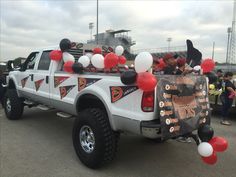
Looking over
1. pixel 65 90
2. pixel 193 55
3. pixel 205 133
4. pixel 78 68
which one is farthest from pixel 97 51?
pixel 205 133

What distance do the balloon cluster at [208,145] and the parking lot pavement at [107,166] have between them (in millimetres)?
368

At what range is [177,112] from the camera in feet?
11.9

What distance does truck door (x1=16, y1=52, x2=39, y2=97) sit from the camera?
256 inches

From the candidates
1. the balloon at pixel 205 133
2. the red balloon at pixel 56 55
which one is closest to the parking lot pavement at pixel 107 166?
the balloon at pixel 205 133

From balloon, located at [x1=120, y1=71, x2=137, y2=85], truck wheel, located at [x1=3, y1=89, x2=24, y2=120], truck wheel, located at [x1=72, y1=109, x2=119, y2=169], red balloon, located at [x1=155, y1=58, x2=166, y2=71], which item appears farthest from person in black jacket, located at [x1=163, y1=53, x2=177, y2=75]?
truck wheel, located at [x1=3, y1=89, x2=24, y2=120]

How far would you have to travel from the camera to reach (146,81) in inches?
126

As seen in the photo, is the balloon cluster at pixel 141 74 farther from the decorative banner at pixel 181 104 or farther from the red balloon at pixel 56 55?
the red balloon at pixel 56 55

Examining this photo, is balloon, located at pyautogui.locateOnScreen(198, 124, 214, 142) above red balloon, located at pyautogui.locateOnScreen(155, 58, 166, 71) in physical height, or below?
below

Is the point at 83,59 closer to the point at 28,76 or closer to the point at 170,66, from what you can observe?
the point at 170,66

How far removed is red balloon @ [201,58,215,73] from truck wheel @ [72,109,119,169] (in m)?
1.98

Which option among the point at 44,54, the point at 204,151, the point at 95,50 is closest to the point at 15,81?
the point at 44,54

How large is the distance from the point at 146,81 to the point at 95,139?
4.46 feet

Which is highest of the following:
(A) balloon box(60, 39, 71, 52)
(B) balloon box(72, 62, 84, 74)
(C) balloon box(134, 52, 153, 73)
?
(A) balloon box(60, 39, 71, 52)

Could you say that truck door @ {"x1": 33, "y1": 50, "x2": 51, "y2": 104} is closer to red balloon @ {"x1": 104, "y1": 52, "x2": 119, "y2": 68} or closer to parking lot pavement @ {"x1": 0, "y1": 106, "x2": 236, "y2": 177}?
parking lot pavement @ {"x1": 0, "y1": 106, "x2": 236, "y2": 177}
